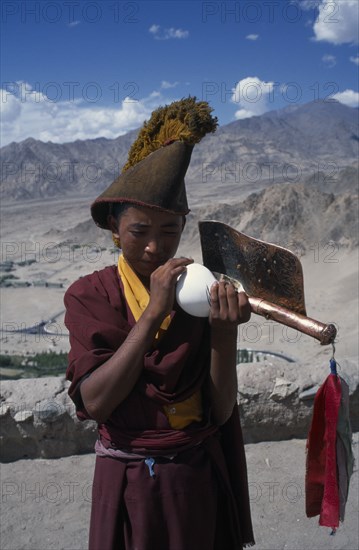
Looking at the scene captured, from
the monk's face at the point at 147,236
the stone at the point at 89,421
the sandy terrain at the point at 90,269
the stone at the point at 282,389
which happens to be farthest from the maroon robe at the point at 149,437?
the sandy terrain at the point at 90,269

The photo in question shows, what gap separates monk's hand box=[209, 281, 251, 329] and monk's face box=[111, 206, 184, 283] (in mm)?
223

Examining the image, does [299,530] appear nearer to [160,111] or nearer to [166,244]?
[166,244]

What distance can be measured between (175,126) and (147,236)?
13.3 inches

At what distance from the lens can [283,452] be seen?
14.3ft

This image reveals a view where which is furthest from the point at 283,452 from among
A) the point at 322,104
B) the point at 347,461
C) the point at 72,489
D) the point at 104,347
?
the point at 322,104

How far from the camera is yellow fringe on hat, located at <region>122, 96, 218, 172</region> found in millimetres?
1677

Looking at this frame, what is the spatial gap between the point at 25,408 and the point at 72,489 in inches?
26.4

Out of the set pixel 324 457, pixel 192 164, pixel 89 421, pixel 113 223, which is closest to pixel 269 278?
pixel 113 223

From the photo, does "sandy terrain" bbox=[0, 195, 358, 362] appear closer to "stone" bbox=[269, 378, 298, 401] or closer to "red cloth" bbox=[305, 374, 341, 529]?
"stone" bbox=[269, 378, 298, 401]

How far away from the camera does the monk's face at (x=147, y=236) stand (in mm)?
1684

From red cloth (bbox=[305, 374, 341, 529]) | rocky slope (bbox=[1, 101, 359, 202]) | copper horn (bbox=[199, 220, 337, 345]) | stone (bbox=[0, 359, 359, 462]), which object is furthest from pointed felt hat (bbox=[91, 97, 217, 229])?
rocky slope (bbox=[1, 101, 359, 202])

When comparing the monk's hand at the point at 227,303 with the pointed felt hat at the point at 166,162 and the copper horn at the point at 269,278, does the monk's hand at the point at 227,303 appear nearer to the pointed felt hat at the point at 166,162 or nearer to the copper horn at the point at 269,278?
the copper horn at the point at 269,278

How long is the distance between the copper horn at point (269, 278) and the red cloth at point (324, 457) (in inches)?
13.3

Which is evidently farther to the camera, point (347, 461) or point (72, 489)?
point (72, 489)
